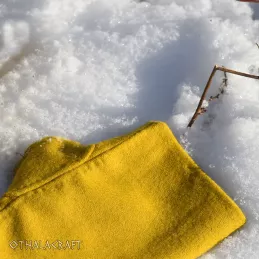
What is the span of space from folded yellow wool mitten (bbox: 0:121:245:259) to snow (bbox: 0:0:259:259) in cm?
6

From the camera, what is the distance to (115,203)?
1.11 m

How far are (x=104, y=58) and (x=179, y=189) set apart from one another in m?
0.41

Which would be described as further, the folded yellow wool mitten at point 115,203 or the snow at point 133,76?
the snow at point 133,76

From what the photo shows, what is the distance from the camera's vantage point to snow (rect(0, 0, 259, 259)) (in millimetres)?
1200

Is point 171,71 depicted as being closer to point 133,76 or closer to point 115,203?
point 133,76

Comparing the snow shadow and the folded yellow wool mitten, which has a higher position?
the snow shadow

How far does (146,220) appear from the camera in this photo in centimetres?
111

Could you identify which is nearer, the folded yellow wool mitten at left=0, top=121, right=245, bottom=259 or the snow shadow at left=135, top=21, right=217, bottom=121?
the folded yellow wool mitten at left=0, top=121, right=245, bottom=259

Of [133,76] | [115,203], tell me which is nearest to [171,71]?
[133,76]

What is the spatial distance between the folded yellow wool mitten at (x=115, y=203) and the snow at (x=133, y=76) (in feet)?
0.21

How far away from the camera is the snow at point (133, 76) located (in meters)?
1.20

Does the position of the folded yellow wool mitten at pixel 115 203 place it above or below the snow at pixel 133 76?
below

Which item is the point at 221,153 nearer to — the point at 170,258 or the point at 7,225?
the point at 170,258

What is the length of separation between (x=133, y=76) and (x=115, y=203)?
36 centimetres
